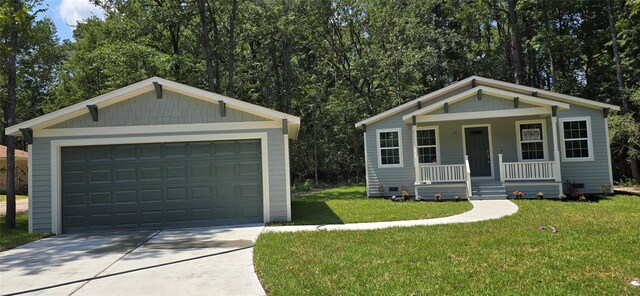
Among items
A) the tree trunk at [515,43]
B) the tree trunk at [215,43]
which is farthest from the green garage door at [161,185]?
the tree trunk at [515,43]

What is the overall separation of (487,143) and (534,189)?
7.76 feet

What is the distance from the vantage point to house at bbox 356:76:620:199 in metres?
12.8

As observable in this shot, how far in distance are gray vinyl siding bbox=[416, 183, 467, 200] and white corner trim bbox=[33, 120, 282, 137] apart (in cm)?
647

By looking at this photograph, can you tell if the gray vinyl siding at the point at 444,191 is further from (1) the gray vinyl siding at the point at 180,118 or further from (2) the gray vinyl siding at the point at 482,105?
(1) the gray vinyl siding at the point at 180,118

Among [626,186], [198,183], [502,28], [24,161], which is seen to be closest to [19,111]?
[24,161]

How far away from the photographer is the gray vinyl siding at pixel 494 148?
13.2 meters

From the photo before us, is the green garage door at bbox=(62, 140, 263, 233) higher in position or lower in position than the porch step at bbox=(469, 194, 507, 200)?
higher

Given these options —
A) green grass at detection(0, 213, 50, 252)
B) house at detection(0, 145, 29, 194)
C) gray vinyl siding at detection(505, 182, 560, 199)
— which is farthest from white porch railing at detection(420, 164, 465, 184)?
house at detection(0, 145, 29, 194)

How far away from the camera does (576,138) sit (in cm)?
1346

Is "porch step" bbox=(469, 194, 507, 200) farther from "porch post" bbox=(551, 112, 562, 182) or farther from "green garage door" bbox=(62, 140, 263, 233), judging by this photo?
"green garage door" bbox=(62, 140, 263, 233)

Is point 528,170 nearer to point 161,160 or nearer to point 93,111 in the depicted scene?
point 161,160

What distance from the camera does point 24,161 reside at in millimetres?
24516

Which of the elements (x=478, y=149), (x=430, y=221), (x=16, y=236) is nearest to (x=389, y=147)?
(x=478, y=149)

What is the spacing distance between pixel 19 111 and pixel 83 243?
78.8 ft
